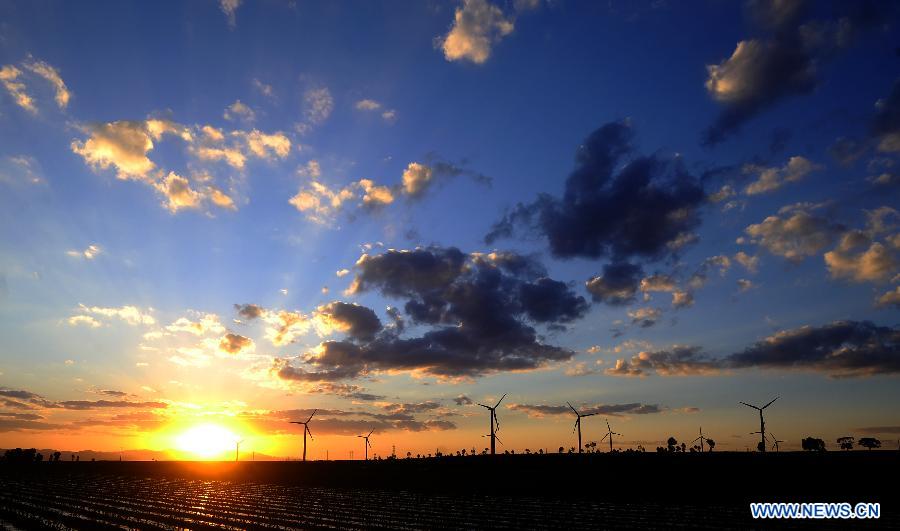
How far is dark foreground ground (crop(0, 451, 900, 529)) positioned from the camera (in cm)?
6775

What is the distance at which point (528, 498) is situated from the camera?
11806cm

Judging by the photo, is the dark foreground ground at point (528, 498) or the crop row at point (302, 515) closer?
the crop row at point (302, 515)

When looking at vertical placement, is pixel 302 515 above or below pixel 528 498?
above

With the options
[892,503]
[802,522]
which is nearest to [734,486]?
[892,503]

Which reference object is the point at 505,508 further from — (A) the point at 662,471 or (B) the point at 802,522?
(A) the point at 662,471

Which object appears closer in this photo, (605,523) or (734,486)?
(605,523)

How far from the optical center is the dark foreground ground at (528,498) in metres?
67.8

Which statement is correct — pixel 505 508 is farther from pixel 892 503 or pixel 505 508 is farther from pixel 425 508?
pixel 892 503

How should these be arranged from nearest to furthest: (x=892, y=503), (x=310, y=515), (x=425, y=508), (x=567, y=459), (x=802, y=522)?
(x=802, y=522) < (x=310, y=515) < (x=425, y=508) < (x=892, y=503) < (x=567, y=459)

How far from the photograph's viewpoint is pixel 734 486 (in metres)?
119

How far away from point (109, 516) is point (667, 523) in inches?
2626

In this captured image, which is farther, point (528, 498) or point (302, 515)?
point (528, 498)

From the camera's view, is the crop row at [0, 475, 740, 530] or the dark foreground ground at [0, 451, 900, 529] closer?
the crop row at [0, 475, 740, 530]

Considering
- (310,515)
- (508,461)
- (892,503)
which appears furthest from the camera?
(508,461)
